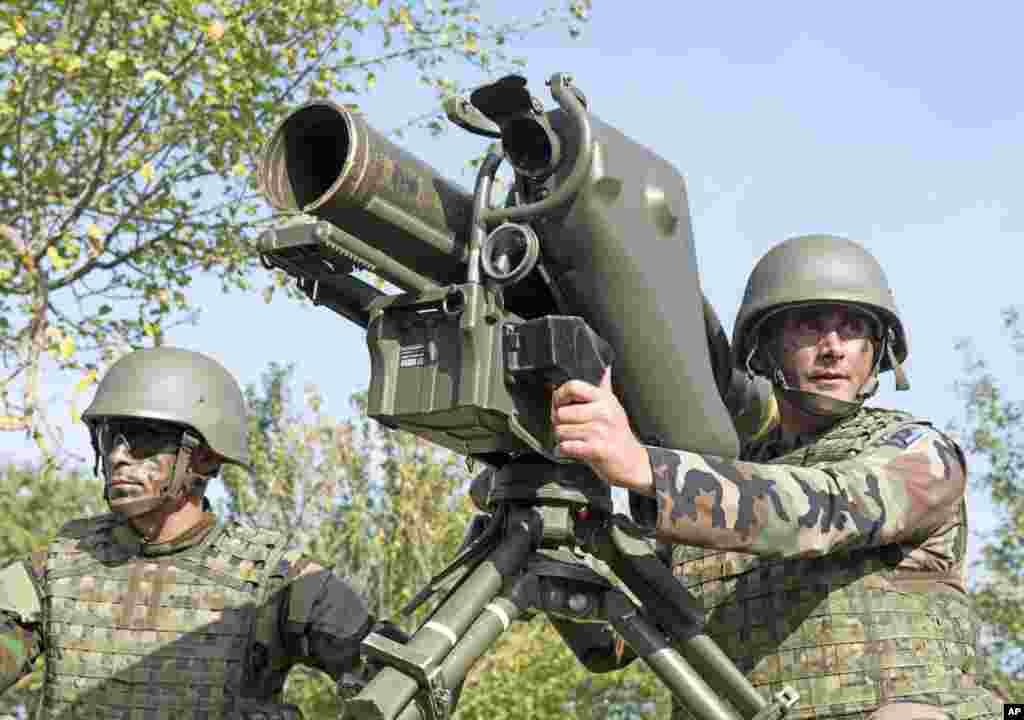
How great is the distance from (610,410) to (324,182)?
3.45 feet

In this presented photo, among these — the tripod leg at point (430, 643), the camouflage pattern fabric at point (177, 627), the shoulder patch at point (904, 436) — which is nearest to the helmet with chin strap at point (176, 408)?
the camouflage pattern fabric at point (177, 627)

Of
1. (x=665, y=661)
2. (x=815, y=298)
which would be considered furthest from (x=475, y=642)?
(x=815, y=298)

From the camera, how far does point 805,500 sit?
383 cm

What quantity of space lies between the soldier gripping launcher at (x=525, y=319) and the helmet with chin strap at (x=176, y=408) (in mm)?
1872

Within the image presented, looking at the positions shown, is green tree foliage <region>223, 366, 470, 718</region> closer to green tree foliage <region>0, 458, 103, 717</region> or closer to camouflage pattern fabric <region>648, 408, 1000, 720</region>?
green tree foliage <region>0, 458, 103, 717</region>

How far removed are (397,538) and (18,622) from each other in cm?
1599

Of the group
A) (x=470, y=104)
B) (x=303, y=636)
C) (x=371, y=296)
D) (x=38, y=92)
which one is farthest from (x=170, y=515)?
(x=38, y=92)

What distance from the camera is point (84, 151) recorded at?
10820mm

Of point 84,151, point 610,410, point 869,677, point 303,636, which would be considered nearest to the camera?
point 610,410

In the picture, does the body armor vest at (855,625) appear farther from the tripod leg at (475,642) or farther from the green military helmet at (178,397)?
the green military helmet at (178,397)

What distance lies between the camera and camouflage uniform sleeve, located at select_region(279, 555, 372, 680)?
5223 millimetres

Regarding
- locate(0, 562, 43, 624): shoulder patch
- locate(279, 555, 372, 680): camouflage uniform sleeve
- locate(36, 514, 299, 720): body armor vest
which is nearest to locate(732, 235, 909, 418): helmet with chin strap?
locate(279, 555, 372, 680): camouflage uniform sleeve

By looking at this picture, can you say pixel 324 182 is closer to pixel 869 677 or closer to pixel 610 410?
pixel 610 410

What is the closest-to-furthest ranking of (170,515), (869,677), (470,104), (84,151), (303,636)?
(470,104) < (869,677) < (303,636) < (170,515) < (84,151)
